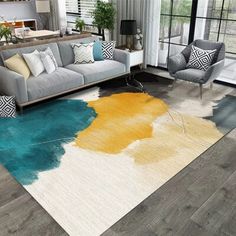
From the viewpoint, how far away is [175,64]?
472 cm

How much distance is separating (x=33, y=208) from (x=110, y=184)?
729mm

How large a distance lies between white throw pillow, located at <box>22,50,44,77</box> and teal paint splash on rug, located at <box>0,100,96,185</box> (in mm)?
526

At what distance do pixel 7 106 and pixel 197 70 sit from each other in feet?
10.1

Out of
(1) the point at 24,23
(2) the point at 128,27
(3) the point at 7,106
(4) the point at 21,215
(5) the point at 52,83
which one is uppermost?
(2) the point at 128,27

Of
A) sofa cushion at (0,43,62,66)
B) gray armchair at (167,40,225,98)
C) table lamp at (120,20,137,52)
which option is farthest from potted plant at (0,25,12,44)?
gray armchair at (167,40,225,98)

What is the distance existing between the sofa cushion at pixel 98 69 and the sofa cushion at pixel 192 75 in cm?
108

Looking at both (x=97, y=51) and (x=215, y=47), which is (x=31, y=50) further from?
(x=215, y=47)

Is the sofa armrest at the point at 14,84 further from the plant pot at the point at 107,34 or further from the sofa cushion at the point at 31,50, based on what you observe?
the plant pot at the point at 107,34

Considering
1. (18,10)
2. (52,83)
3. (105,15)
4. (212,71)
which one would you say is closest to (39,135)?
(52,83)

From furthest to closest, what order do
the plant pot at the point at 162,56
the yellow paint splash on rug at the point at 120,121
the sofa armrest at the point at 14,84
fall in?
the plant pot at the point at 162,56 → the sofa armrest at the point at 14,84 → the yellow paint splash on rug at the point at 120,121

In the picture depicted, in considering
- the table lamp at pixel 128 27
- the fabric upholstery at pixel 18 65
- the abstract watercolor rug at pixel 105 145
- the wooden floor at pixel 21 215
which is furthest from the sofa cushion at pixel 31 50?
the wooden floor at pixel 21 215

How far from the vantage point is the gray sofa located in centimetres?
390

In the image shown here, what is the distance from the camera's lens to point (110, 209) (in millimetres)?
2387

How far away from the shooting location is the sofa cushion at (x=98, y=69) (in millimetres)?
4621
